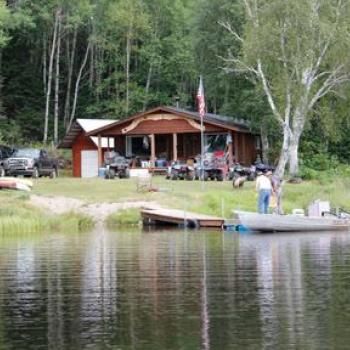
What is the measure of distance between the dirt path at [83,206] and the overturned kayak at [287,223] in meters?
5.80

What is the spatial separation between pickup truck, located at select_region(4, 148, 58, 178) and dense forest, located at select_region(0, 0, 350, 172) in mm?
8619

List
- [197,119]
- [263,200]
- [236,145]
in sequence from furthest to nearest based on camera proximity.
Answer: [236,145] → [197,119] → [263,200]

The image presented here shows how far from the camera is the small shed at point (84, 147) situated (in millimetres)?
57125

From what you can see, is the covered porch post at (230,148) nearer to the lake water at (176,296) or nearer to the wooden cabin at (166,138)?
the wooden cabin at (166,138)

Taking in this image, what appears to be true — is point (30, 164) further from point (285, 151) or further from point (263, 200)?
point (263, 200)

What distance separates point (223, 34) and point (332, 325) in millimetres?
42768

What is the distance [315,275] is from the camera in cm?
1866

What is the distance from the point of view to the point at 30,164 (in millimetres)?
50531

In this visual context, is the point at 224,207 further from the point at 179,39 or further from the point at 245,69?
the point at 179,39

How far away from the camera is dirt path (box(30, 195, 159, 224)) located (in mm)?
36188

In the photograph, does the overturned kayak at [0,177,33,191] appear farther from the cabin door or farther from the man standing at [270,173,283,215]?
the cabin door

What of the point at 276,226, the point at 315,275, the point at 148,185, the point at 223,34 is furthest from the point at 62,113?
the point at 315,275

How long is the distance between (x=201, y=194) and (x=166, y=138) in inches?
724

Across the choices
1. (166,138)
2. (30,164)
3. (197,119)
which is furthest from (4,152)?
(197,119)
